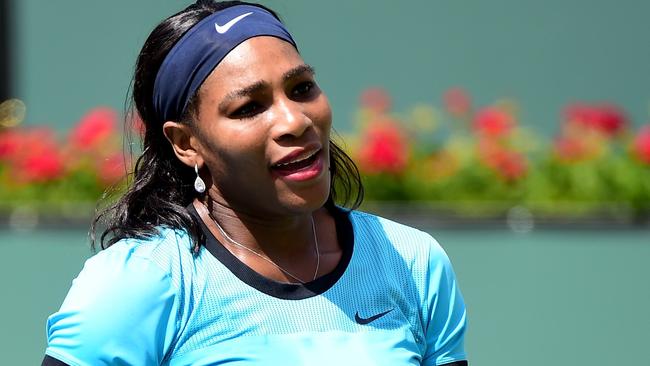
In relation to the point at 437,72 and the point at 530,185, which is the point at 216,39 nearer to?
the point at 530,185

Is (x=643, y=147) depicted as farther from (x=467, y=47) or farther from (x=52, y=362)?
(x=52, y=362)

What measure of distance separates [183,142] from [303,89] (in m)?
0.25

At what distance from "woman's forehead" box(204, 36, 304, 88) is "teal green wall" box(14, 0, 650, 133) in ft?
11.9

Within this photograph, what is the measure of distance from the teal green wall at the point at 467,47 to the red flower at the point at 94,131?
2.54 feet

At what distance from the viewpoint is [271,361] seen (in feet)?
7.00

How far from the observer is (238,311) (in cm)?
216

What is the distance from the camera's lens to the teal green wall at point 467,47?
592 centimetres

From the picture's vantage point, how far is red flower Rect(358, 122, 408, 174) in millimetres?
4988

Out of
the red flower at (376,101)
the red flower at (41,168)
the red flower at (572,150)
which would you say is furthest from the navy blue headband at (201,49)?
the red flower at (376,101)

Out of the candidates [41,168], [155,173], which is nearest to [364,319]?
[155,173]

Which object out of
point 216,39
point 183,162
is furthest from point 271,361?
point 216,39

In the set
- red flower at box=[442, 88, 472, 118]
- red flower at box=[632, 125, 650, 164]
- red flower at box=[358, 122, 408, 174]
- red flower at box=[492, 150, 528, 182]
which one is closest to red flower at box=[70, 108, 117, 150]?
red flower at box=[358, 122, 408, 174]

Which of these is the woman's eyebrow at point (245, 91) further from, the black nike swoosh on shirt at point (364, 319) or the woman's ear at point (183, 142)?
the black nike swoosh on shirt at point (364, 319)

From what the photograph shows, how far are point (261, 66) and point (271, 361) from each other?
52 cm
